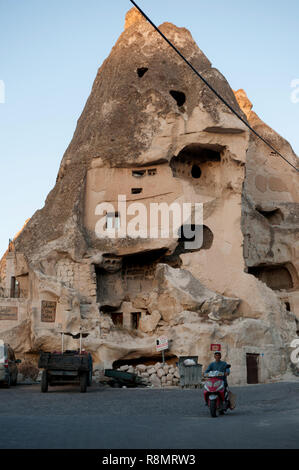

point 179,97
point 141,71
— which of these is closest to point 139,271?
point 179,97

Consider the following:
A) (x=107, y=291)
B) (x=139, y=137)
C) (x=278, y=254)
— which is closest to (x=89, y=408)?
(x=107, y=291)

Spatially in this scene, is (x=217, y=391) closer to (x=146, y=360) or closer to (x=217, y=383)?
(x=217, y=383)

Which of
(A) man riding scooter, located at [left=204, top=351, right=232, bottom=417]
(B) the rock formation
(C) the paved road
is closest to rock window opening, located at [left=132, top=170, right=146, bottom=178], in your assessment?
(B) the rock formation

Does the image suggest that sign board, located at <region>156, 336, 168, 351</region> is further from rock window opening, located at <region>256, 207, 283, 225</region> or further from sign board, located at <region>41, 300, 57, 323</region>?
rock window opening, located at <region>256, 207, 283, 225</region>

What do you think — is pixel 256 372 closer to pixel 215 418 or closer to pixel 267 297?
pixel 267 297

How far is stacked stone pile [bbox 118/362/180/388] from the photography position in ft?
64.7

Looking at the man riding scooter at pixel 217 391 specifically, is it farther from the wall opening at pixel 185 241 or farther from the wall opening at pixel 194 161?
the wall opening at pixel 194 161

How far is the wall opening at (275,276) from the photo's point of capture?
3538 centimetres

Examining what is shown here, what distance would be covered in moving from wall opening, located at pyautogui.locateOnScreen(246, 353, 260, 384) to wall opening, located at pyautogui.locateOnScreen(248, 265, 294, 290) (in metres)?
13.3

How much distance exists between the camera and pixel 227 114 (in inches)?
1060

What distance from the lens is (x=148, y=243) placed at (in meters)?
25.7

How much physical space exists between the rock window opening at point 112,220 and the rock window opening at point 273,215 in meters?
12.6
